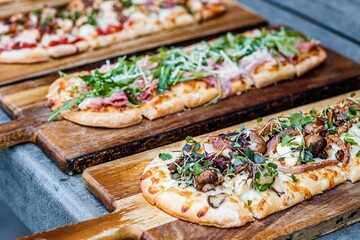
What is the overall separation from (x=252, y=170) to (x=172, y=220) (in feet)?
1.73

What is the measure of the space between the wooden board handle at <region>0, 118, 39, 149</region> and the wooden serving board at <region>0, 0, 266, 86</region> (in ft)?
2.81

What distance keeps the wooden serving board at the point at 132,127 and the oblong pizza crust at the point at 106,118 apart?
0.04 meters

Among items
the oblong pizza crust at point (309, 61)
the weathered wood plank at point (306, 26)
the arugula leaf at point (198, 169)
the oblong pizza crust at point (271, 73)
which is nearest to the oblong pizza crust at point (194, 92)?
the oblong pizza crust at point (271, 73)

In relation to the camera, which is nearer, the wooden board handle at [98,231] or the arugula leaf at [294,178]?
the wooden board handle at [98,231]

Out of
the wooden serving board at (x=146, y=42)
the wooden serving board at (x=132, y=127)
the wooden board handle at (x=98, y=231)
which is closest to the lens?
the wooden board handle at (x=98, y=231)

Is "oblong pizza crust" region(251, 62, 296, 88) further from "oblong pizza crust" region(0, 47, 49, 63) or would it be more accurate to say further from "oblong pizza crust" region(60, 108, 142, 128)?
"oblong pizza crust" region(0, 47, 49, 63)

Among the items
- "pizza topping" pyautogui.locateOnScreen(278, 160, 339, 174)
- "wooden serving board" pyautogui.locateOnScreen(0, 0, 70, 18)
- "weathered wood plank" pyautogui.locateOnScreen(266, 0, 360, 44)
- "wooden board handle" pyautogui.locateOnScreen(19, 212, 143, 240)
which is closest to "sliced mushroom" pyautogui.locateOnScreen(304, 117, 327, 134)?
"pizza topping" pyautogui.locateOnScreen(278, 160, 339, 174)

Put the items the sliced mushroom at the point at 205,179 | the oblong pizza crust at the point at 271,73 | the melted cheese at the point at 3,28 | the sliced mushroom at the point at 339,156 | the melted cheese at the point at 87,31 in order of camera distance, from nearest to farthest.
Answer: the sliced mushroom at the point at 205,179 < the sliced mushroom at the point at 339,156 < the oblong pizza crust at the point at 271,73 < the melted cheese at the point at 87,31 < the melted cheese at the point at 3,28

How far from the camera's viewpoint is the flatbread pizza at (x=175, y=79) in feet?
16.5

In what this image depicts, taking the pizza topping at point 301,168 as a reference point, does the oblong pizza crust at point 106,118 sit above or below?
below

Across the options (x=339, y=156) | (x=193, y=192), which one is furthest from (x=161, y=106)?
(x=339, y=156)

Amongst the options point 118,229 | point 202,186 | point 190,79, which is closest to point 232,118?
point 190,79

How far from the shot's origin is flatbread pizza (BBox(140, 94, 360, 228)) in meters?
3.87

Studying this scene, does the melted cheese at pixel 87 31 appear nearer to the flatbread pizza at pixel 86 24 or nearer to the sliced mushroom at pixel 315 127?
the flatbread pizza at pixel 86 24
